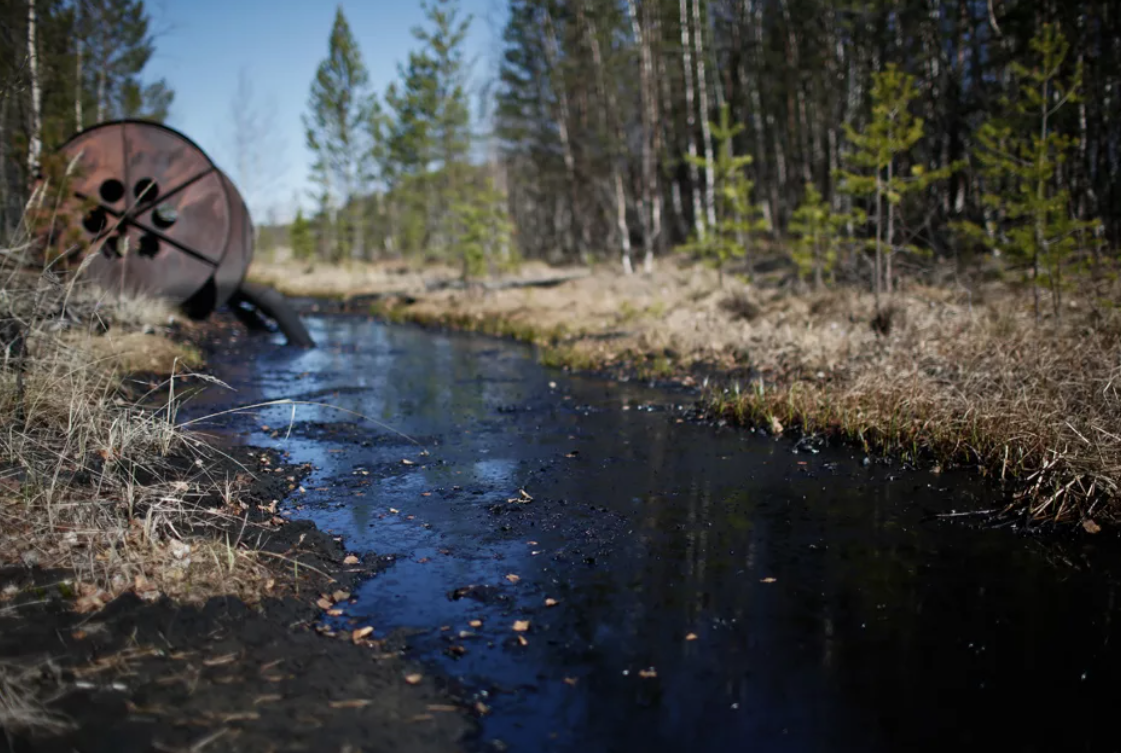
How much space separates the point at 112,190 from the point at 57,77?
319cm

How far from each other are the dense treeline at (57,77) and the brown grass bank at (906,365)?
794cm

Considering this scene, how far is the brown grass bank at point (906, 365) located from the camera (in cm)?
556

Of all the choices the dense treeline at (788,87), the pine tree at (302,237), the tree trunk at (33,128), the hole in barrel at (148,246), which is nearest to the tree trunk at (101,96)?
the tree trunk at (33,128)

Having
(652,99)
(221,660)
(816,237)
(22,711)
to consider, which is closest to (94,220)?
(221,660)

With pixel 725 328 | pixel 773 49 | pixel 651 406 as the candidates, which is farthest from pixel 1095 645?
pixel 773 49

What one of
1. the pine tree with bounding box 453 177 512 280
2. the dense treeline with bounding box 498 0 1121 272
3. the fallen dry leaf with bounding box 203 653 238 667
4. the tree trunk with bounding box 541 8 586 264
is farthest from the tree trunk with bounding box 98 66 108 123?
the fallen dry leaf with bounding box 203 653 238 667

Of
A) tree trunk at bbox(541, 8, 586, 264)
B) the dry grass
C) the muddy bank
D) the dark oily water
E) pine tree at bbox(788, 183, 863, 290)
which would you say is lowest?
the dark oily water

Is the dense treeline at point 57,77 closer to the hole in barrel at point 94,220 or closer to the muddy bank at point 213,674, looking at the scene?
the hole in barrel at point 94,220

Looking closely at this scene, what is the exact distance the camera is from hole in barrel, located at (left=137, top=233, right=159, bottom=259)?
41.7 ft

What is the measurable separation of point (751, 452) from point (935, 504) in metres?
1.87

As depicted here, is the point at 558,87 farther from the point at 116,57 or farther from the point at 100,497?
the point at 100,497

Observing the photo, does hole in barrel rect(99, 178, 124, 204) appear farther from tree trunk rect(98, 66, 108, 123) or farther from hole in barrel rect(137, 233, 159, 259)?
tree trunk rect(98, 66, 108, 123)

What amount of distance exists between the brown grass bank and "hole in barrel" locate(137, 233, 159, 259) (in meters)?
7.36

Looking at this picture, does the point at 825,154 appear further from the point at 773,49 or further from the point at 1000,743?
the point at 1000,743
